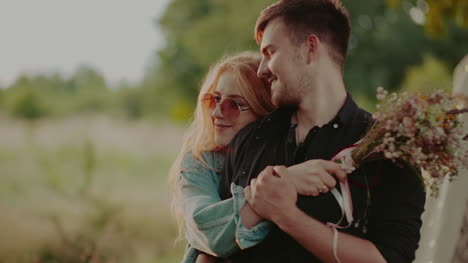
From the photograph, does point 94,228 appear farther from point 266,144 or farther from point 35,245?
point 266,144

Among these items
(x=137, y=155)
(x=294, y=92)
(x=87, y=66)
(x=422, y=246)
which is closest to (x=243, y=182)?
(x=294, y=92)

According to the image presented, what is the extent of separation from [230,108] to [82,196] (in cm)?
757

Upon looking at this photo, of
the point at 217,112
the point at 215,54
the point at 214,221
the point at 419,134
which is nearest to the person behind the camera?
the point at 419,134

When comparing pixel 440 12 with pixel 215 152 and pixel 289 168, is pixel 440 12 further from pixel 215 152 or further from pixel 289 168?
pixel 215 152

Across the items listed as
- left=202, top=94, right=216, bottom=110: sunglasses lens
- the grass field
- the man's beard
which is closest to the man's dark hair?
the man's beard

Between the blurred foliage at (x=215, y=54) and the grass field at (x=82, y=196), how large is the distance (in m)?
6.13

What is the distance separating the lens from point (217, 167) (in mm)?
2912

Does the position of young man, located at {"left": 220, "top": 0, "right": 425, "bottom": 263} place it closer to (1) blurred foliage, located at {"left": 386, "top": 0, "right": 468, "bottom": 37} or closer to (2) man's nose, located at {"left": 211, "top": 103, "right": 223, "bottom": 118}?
(2) man's nose, located at {"left": 211, "top": 103, "right": 223, "bottom": 118}

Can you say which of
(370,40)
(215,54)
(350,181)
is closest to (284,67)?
(350,181)

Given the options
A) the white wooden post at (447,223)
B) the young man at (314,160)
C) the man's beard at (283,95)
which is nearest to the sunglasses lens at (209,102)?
the young man at (314,160)

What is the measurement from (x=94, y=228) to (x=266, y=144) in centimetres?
581

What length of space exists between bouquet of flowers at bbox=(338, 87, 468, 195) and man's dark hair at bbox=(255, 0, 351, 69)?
20.1 inches

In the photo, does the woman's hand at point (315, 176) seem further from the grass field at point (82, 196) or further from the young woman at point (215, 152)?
the grass field at point (82, 196)

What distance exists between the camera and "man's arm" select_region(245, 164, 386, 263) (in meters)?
2.24
